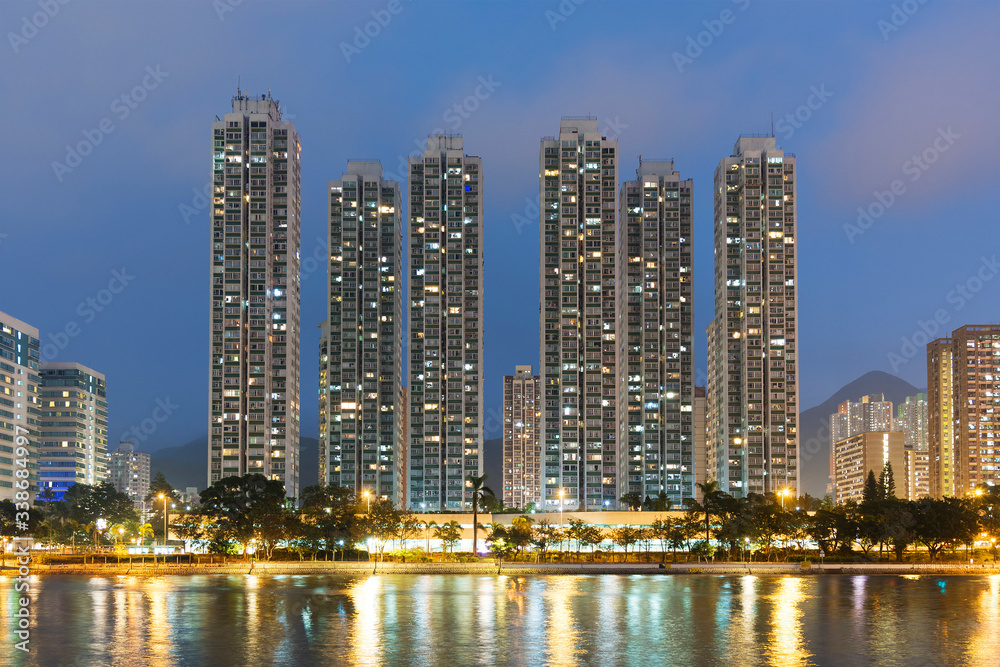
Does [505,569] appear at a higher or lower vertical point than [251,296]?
lower

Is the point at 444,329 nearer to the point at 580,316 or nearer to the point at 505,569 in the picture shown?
the point at 580,316

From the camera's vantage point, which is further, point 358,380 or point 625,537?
point 358,380

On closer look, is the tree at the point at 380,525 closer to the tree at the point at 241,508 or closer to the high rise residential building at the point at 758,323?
the tree at the point at 241,508

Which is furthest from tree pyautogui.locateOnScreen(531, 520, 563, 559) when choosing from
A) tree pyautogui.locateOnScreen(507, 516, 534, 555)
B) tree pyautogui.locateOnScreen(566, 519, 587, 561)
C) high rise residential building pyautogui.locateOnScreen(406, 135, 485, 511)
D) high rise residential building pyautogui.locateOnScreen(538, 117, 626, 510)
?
high rise residential building pyautogui.locateOnScreen(406, 135, 485, 511)

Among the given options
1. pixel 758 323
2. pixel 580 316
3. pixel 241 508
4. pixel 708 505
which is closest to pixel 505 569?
pixel 708 505

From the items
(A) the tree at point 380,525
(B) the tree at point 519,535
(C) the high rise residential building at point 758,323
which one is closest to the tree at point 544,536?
(B) the tree at point 519,535

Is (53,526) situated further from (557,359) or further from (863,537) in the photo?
(863,537)

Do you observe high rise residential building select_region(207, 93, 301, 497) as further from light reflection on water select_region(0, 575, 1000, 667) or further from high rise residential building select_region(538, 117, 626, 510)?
light reflection on water select_region(0, 575, 1000, 667)
